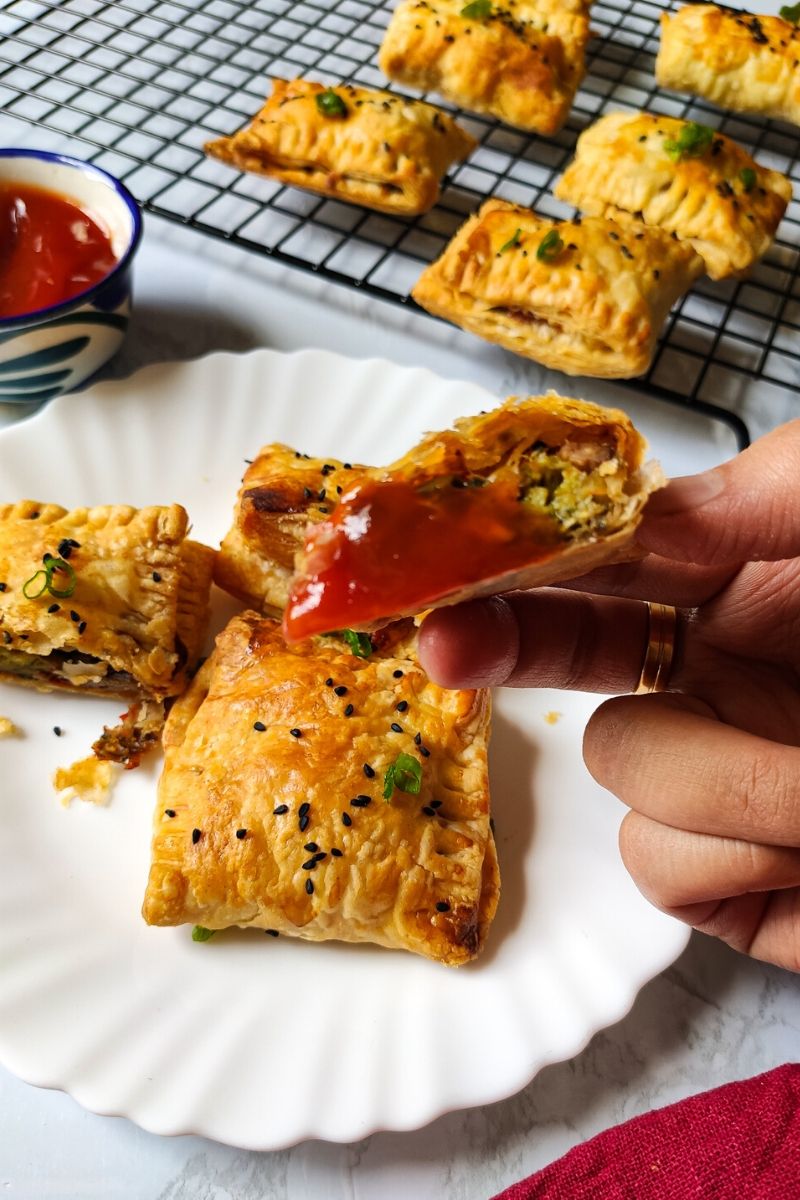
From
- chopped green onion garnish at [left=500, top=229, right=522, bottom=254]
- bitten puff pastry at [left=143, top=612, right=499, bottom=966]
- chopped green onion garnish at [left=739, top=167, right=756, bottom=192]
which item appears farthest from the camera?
chopped green onion garnish at [left=739, top=167, right=756, bottom=192]

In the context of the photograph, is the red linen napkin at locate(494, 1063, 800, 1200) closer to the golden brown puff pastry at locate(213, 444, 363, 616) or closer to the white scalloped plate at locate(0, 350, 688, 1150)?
the white scalloped plate at locate(0, 350, 688, 1150)

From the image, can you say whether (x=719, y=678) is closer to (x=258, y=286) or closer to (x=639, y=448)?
(x=639, y=448)

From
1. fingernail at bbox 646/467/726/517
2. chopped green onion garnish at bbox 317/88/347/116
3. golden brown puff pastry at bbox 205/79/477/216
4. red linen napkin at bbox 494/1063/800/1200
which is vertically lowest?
red linen napkin at bbox 494/1063/800/1200

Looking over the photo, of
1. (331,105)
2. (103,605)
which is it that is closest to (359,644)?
(103,605)


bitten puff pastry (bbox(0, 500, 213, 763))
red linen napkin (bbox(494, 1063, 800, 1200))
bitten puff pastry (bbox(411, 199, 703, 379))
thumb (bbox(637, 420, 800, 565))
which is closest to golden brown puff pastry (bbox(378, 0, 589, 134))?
bitten puff pastry (bbox(411, 199, 703, 379))

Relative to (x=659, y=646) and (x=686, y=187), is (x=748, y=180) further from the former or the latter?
(x=659, y=646)

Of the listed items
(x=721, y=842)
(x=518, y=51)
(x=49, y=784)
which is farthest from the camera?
(x=518, y=51)

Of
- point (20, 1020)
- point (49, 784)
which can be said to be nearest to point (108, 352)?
point (49, 784)
